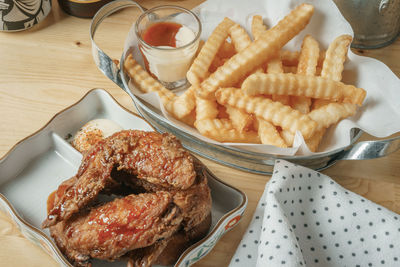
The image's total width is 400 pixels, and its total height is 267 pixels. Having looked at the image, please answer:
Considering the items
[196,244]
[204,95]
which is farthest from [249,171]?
[196,244]

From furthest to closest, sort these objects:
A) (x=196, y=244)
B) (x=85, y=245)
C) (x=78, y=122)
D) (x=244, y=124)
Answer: (x=78, y=122) < (x=244, y=124) < (x=196, y=244) < (x=85, y=245)

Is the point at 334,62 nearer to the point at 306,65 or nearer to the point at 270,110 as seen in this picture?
the point at 306,65

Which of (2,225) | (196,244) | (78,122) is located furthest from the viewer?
(78,122)

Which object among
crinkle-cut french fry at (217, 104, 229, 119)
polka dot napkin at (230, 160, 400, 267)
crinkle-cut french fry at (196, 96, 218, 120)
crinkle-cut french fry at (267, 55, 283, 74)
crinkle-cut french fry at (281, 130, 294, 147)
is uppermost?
crinkle-cut french fry at (267, 55, 283, 74)

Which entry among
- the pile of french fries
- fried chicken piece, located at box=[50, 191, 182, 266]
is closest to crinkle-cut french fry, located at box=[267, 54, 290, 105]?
the pile of french fries

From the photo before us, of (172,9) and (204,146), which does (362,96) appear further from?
(172,9)

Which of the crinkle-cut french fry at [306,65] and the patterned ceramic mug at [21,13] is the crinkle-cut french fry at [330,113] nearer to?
the crinkle-cut french fry at [306,65]

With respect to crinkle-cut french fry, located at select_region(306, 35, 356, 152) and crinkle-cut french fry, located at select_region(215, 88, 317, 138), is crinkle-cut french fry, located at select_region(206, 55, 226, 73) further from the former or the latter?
crinkle-cut french fry, located at select_region(306, 35, 356, 152)
